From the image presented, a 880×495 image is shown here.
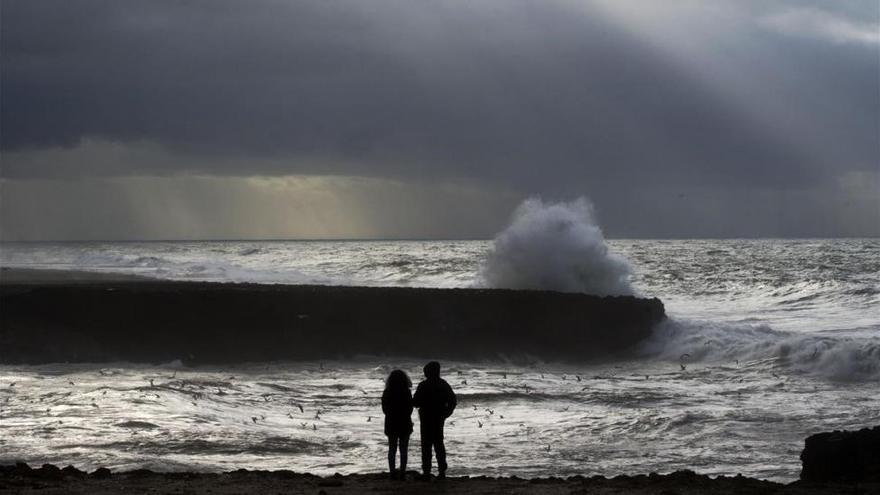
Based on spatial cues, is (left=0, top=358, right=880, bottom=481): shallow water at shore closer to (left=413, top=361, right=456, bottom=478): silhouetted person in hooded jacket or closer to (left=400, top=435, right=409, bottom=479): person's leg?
(left=413, top=361, right=456, bottom=478): silhouetted person in hooded jacket

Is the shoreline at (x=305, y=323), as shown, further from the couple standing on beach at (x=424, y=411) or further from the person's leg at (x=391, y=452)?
the couple standing on beach at (x=424, y=411)

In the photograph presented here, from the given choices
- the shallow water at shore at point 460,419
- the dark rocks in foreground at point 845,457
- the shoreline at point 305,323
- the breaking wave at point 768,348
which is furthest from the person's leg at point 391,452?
the shoreline at point 305,323

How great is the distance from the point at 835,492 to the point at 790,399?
7496 mm

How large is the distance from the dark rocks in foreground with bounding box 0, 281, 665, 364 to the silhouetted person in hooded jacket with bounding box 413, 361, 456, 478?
12.8 metres

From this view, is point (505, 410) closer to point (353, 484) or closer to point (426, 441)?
point (426, 441)

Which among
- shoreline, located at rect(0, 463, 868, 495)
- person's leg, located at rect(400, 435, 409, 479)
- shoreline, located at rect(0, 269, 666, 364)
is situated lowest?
shoreline, located at rect(0, 463, 868, 495)

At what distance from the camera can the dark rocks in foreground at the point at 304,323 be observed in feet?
73.2

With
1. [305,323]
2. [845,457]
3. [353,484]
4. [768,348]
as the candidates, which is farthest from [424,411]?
[305,323]

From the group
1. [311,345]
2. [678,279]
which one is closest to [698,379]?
[311,345]

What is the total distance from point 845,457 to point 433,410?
11.8 feet

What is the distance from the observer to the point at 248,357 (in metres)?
22.2

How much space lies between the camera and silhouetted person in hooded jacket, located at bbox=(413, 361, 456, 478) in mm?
9727

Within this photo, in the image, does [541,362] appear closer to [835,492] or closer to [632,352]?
[632,352]

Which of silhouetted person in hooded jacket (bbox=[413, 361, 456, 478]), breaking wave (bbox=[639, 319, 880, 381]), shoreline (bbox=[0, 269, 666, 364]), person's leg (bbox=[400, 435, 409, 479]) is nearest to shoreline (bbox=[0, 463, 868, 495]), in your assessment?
person's leg (bbox=[400, 435, 409, 479])
